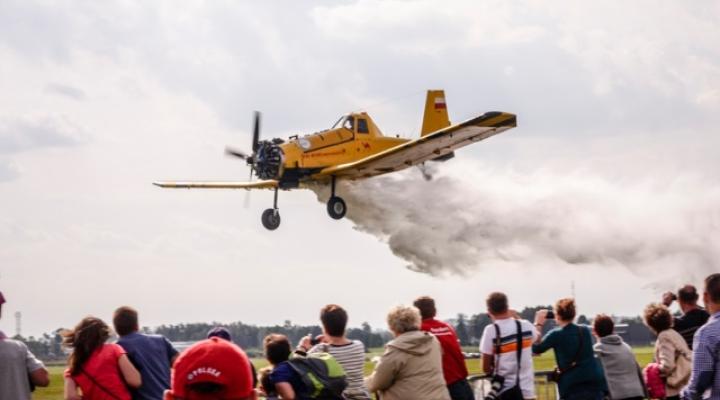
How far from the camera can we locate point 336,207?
34.9 m

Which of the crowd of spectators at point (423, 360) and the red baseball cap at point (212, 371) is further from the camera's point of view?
the crowd of spectators at point (423, 360)

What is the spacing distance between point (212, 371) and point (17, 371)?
4.58 metres

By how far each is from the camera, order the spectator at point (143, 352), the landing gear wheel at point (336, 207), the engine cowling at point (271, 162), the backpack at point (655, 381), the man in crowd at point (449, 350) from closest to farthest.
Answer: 1. the spectator at point (143, 352)
2. the man in crowd at point (449, 350)
3. the backpack at point (655, 381)
4. the engine cowling at point (271, 162)
5. the landing gear wheel at point (336, 207)

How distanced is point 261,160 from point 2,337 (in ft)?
81.4

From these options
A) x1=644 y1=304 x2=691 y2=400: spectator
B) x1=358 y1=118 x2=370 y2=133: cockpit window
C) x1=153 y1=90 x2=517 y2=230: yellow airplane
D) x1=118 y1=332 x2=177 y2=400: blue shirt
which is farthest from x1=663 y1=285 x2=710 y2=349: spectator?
x1=358 y1=118 x2=370 y2=133: cockpit window

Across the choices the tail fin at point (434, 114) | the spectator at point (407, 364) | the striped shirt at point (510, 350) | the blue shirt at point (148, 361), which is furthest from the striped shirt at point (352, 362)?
the tail fin at point (434, 114)

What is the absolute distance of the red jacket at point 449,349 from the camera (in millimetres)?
10070

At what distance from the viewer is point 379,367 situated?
8906 millimetres

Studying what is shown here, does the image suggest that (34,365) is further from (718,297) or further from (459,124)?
(459,124)

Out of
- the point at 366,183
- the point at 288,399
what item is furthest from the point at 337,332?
the point at 366,183

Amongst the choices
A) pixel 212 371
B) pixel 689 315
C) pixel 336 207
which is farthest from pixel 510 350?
pixel 336 207

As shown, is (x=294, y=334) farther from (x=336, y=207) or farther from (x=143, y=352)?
(x=143, y=352)

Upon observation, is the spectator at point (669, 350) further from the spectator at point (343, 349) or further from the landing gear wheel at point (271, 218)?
the landing gear wheel at point (271, 218)

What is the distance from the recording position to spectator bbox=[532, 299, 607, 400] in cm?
1064
